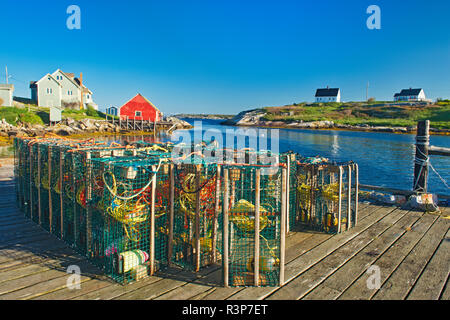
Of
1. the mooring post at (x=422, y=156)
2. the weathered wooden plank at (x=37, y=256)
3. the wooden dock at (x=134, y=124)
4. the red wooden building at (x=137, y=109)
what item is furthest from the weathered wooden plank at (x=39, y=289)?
the red wooden building at (x=137, y=109)

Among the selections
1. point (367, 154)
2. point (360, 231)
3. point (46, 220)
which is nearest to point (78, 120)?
point (367, 154)

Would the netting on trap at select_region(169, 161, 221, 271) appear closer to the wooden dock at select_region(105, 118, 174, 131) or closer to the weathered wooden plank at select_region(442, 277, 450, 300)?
the weathered wooden plank at select_region(442, 277, 450, 300)

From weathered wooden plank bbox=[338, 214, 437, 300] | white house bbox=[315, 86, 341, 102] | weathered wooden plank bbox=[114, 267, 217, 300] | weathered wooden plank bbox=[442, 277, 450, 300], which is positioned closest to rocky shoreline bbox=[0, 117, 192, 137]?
weathered wooden plank bbox=[114, 267, 217, 300]

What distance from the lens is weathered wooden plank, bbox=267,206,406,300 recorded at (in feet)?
12.0

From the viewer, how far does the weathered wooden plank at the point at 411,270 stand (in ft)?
12.0

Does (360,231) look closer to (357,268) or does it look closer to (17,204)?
(357,268)

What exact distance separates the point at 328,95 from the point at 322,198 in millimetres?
125496

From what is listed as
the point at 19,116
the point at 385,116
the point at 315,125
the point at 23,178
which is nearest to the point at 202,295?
the point at 23,178

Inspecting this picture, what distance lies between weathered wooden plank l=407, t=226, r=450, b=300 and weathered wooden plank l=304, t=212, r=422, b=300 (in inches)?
25.8

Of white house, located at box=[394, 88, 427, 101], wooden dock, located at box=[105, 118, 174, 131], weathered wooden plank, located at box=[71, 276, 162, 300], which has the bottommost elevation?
weathered wooden plank, located at box=[71, 276, 162, 300]

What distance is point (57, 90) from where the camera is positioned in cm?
5200

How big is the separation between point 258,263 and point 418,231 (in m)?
4.05

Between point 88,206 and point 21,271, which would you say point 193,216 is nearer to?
point 88,206

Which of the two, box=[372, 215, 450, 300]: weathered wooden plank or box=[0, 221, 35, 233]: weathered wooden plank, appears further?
box=[0, 221, 35, 233]: weathered wooden plank
